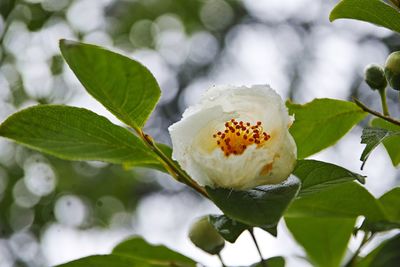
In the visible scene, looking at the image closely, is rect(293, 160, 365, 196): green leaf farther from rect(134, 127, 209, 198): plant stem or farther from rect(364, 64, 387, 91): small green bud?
rect(364, 64, 387, 91): small green bud

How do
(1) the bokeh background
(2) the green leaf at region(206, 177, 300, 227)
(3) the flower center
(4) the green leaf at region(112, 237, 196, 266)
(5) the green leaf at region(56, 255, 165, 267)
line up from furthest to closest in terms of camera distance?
(1) the bokeh background
(4) the green leaf at region(112, 237, 196, 266)
(5) the green leaf at region(56, 255, 165, 267)
(3) the flower center
(2) the green leaf at region(206, 177, 300, 227)

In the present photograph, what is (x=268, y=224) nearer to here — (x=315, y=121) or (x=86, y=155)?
(x=86, y=155)

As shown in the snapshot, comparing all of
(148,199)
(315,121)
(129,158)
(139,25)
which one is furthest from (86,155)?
(139,25)

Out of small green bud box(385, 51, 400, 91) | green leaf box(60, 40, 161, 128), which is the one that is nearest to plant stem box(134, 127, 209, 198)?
green leaf box(60, 40, 161, 128)

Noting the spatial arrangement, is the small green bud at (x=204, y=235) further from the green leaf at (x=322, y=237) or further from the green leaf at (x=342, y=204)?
the green leaf at (x=322, y=237)

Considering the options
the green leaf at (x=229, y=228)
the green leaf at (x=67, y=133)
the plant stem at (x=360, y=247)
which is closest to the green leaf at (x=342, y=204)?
the plant stem at (x=360, y=247)

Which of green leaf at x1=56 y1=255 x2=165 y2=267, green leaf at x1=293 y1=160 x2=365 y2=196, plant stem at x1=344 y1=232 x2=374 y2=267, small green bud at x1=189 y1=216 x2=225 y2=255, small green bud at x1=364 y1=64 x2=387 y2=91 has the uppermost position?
small green bud at x1=364 y1=64 x2=387 y2=91
